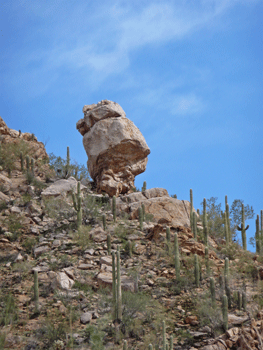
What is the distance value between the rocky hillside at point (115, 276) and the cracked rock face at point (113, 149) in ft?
6.34

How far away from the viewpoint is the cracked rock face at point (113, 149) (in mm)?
25141

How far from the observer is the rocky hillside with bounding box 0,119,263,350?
12391 mm

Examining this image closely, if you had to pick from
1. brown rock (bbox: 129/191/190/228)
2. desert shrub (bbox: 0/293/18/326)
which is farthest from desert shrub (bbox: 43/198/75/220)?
desert shrub (bbox: 0/293/18/326)

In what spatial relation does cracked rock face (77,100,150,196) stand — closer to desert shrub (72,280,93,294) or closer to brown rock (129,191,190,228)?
brown rock (129,191,190,228)

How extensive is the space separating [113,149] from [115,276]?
12908 millimetres

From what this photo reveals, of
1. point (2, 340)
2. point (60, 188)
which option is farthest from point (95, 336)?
point (60, 188)

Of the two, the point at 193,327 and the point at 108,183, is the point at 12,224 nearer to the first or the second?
the point at 108,183

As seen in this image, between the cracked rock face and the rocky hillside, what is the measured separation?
1.93 metres

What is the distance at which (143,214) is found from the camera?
67.0 feet

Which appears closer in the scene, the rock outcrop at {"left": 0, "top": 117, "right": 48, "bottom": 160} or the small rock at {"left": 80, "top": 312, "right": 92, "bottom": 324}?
the small rock at {"left": 80, "top": 312, "right": 92, "bottom": 324}

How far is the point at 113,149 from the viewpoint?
25250 mm

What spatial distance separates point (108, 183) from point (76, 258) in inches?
326

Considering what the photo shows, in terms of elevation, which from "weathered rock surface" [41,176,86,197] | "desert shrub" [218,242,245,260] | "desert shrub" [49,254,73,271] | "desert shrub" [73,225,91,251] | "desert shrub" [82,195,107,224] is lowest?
"desert shrub" [49,254,73,271]

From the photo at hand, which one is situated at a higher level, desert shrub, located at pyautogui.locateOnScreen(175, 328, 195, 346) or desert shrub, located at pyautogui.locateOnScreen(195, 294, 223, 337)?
desert shrub, located at pyautogui.locateOnScreen(195, 294, 223, 337)
